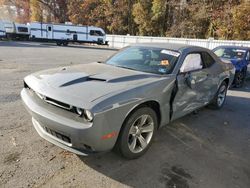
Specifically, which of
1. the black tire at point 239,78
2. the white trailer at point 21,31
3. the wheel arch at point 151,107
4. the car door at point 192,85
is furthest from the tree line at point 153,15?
the wheel arch at point 151,107

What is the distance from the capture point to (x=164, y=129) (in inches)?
171

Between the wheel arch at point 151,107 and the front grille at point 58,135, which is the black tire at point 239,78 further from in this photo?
the front grille at point 58,135

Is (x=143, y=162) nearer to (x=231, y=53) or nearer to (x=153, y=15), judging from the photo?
(x=231, y=53)

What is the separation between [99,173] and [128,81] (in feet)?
4.10

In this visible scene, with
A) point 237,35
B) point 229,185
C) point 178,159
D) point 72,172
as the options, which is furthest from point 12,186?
point 237,35

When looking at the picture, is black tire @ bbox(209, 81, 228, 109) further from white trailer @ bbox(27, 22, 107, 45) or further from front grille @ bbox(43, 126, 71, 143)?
white trailer @ bbox(27, 22, 107, 45)

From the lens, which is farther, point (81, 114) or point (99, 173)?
point (99, 173)

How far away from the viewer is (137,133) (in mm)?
3254

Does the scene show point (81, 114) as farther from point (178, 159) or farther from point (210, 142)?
point (210, 142)

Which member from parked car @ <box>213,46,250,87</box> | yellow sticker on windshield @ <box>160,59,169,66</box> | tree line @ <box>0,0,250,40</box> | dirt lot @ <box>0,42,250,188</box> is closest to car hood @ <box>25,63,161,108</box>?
yellow sticker on windshield @ <box>160,59,169,66</box>

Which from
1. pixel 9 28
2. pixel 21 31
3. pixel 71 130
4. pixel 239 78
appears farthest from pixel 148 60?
pixel 9 28

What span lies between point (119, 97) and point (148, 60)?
1.49 m

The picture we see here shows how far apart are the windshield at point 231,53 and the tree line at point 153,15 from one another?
51.0 feet

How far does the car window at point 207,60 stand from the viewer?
474 cm
